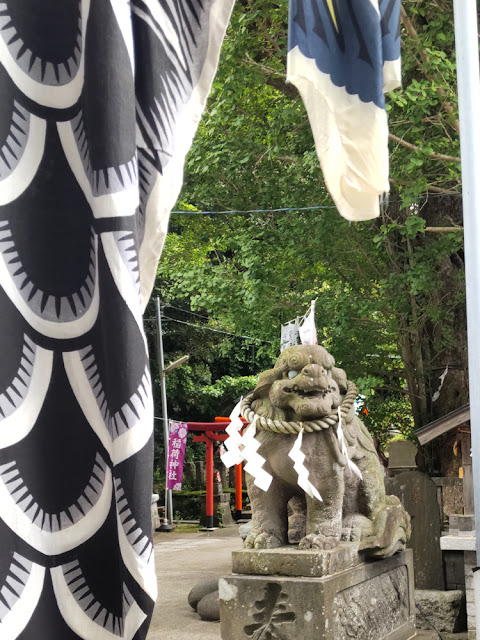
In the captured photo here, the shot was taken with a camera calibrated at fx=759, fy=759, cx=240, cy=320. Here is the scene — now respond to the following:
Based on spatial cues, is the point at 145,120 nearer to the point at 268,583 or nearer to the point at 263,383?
the point at 268,583

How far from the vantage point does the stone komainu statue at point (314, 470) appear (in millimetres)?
4387

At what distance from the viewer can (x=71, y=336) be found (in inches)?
32.5

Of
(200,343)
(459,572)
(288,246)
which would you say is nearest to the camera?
(459,572)

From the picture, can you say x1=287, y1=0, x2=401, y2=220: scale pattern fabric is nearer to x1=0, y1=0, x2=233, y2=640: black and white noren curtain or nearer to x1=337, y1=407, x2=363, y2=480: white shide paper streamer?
x1=0, y1=0, x2=233, y2=640: black and white noren curtain

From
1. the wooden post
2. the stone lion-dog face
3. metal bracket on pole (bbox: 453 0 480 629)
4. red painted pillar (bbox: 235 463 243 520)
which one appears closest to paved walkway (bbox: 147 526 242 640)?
red painted pillar (bbox: 235 463 243 520)

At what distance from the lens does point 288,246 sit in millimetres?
10883

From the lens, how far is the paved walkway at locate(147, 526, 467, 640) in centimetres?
609

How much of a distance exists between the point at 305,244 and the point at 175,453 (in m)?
6.81

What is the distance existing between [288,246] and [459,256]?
250 cm

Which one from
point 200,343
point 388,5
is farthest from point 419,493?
point 200,343

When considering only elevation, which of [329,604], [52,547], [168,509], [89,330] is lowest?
[168,509]

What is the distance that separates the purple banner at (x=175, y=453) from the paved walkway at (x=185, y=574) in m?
1.12

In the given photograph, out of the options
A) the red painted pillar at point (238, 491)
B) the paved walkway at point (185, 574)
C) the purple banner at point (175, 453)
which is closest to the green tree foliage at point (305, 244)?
the paved walkway at point (185, 574)

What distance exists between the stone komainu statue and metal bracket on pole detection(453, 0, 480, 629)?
4.81ft
